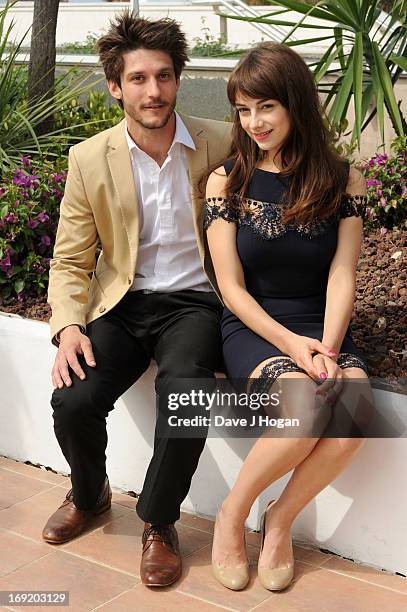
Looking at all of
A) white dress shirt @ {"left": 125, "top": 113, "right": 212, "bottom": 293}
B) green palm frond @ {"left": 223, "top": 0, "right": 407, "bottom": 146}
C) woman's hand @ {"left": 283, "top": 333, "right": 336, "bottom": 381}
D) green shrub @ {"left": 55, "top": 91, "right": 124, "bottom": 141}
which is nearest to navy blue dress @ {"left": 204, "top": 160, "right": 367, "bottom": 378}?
woman's hand @ {"left": 283, "top": 333, "right": 336, "bottom": 381}

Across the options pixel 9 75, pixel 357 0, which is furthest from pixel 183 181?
pixel 9 75

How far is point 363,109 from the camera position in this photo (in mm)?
4848

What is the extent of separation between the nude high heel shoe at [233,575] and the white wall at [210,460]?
355 mm

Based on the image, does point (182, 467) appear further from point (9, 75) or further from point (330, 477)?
point (9, 75)

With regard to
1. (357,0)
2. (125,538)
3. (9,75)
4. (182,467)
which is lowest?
(125,538)

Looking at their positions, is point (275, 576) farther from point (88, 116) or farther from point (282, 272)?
point (88, 116)

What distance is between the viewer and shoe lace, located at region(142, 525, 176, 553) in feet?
11.1

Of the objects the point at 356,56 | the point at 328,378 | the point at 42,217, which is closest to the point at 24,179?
the point at 42,217

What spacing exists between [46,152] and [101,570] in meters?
2.62

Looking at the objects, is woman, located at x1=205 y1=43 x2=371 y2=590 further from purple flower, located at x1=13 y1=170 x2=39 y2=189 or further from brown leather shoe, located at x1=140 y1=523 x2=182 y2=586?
purple flower, located at x1=13 y1=170 x2=39 y2=189

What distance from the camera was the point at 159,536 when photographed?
11.1ft

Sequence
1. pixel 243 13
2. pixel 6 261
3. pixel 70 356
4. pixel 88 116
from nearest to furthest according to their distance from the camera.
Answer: pixel 70 356
pixel 6 261
pixel 88 116
pixel 243 13

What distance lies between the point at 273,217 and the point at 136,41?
802 mm

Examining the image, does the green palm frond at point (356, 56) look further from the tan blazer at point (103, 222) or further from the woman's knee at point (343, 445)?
the woman's knee at point (343, 445)
